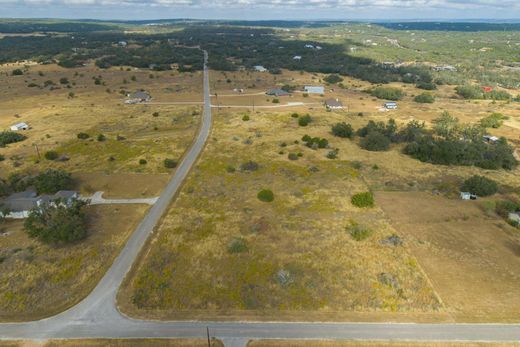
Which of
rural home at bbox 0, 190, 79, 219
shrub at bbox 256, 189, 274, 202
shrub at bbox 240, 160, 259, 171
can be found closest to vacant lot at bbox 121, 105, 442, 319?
shrub at bbox 240, 160, 259, 171

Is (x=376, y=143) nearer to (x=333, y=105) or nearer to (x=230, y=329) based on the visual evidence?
(x=333, y=105)

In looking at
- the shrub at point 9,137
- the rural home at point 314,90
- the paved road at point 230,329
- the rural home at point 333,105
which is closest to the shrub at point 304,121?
the rural home at point 333,105

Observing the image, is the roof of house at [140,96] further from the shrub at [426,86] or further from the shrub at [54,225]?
the shrub at [426,86]

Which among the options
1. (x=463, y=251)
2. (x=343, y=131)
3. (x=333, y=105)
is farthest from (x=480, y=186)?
(x=333, y=105)

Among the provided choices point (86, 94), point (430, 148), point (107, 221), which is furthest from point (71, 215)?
point (86, 94)

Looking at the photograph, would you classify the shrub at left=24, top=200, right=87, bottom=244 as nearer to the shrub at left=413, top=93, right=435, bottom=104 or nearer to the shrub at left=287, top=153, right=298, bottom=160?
the shrub at left=287, top=153, right=298, bottom=160

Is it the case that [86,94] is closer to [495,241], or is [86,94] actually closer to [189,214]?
[189,214]
